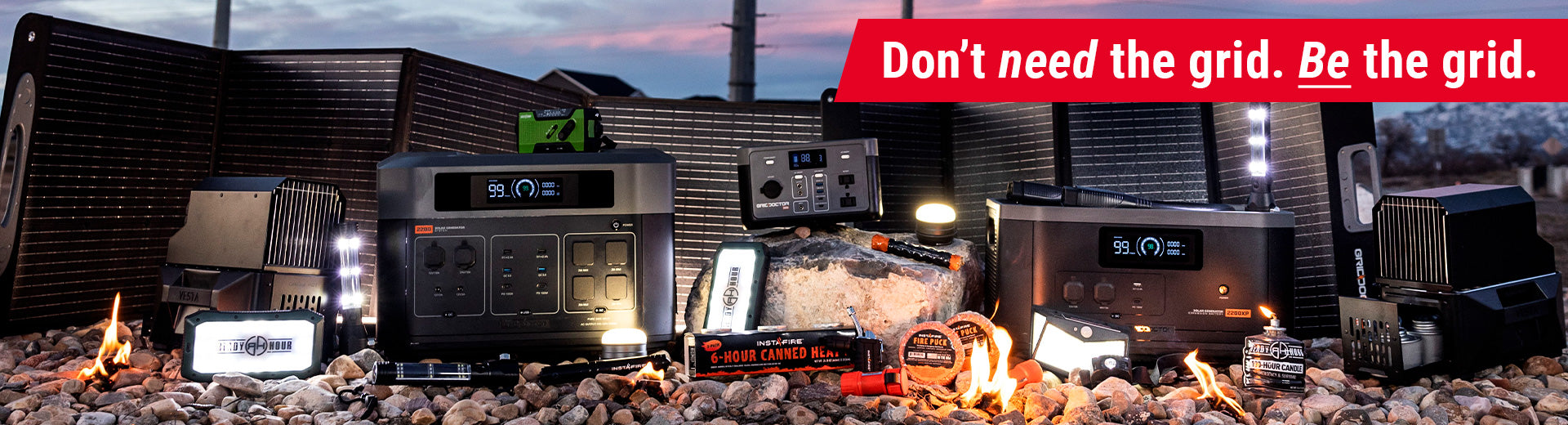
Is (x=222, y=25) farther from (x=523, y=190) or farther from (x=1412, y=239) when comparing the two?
(x=1412, y=239)

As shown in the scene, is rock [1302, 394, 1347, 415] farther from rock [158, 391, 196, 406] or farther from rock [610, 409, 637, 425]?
rock [158, 391, 196, 406]

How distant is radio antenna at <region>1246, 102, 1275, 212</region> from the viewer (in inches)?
178

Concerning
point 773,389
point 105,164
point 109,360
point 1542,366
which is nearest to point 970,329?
point 773,389

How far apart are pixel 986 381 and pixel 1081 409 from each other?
1.28 feet

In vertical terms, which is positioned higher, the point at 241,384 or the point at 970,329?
the point at 970,329

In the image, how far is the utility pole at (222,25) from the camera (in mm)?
11102

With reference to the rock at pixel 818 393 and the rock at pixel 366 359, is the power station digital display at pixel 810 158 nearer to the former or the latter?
the rock at pixel 818 393

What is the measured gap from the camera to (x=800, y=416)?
3580 mm

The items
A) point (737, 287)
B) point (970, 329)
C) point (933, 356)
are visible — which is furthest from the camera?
point (737, 287)

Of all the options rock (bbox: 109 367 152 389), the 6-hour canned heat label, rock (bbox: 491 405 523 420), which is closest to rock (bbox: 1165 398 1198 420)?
the 6-hour canned heat label

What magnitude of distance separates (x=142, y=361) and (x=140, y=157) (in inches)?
59.6

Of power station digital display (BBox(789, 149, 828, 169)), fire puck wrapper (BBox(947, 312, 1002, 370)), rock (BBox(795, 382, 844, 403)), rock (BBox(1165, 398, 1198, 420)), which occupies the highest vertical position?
power station digital display (BBox(789, 149, 828, 169))

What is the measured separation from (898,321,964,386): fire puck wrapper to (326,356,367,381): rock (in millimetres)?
2119

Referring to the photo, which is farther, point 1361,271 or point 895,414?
point 1361,271
